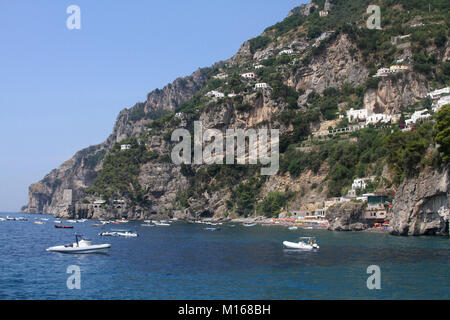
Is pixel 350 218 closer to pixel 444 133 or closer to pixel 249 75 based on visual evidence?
pixel 444 133

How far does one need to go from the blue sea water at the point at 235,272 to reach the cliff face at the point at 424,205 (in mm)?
6843

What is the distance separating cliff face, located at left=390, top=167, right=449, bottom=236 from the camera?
178 feet

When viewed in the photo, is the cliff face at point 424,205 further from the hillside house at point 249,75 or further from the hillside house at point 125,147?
the hillside house at point 125,147

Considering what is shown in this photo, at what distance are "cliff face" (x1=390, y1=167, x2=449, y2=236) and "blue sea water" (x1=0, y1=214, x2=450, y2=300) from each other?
269 inches

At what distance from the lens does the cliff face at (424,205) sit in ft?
178

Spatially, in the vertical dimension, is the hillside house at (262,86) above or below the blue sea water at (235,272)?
above

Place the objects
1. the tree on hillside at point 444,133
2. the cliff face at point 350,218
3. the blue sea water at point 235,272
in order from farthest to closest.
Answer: the cliff face at point 350,218
the tree on hillside at point 444,133
the blue sea water at point 235,272

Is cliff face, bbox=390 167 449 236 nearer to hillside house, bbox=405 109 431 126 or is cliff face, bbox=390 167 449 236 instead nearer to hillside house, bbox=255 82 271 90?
hillside house, bbox=405 109 431 126

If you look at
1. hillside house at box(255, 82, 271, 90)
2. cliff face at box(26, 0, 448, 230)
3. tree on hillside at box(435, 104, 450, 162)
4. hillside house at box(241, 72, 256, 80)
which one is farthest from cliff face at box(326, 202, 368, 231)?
hillside house at box(241, 72, 256, 80)

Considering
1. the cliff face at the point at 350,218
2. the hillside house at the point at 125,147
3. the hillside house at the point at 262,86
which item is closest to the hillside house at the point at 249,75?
the hillside house at the point at 262,86

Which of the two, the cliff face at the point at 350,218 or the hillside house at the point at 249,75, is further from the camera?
the hillside house at the point at 249,75

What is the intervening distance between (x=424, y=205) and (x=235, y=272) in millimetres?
33193
